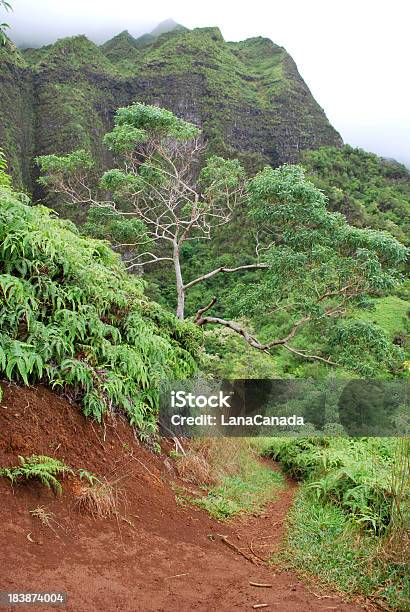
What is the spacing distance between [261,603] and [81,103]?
181 feet

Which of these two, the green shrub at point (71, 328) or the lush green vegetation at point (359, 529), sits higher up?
the green shrub at point (71, 328)

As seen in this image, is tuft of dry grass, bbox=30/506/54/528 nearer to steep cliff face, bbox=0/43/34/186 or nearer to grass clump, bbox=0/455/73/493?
grass clump, bbox=0/455/73/493

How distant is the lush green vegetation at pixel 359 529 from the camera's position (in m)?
3.97

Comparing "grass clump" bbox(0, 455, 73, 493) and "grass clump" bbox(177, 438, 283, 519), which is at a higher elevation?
"grass clump" bbox(0, 455, 73, 493)

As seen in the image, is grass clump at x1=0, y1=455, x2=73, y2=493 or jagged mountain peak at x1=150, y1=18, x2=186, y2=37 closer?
grass clump at x1=0, y1=455, x2=73, y2=493

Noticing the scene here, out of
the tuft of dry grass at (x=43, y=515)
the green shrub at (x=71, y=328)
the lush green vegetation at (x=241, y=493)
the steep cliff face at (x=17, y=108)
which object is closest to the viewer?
the tuft of dry grass at (x=43, y=515)

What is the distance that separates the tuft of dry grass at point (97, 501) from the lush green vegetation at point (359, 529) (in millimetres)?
1449

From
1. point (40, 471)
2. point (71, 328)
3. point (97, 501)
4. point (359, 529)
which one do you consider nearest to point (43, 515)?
point (40, 471)

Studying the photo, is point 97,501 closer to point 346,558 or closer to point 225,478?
point 346,558

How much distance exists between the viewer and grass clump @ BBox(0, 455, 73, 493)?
12.7ft

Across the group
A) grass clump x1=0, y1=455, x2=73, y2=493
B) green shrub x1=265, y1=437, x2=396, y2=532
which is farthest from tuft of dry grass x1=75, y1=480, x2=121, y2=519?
green shrub x1=265, y1=437, x2=396, y2=532

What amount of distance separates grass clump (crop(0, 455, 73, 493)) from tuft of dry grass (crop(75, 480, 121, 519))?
0.19 meters

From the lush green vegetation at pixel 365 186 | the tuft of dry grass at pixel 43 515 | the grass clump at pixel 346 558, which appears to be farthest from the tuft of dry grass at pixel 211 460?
the lush green vegetation at pixel 365 186

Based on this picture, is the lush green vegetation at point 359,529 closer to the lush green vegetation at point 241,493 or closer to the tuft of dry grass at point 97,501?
the lush green vegetation at point 241,493
